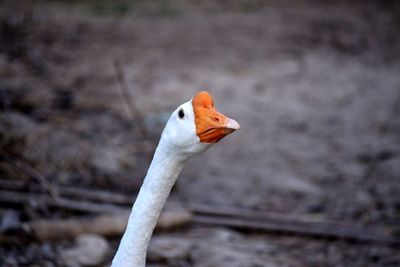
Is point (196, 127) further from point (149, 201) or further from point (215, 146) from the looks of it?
point (215, 146)

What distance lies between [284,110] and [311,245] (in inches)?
127

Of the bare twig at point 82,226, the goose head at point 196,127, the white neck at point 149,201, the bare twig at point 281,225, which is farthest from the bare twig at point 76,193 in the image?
the goose head at point 196,127

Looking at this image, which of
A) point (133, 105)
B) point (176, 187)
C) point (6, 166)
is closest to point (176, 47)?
point (133, 105)

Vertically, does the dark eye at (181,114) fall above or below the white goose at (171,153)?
above

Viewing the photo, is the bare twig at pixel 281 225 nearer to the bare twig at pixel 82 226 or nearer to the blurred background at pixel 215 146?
the blurred background at pixel 215 146

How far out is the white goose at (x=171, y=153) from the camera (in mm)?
2385

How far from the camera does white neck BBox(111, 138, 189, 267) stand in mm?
2492

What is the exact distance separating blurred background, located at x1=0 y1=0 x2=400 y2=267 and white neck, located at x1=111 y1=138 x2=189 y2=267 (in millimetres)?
1343

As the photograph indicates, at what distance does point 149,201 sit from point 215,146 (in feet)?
13.2

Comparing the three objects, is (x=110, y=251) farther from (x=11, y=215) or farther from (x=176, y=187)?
(x=176, y=187)

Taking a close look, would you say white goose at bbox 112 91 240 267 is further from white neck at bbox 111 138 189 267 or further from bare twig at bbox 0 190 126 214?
bare twig at bbox 0 190 126 214

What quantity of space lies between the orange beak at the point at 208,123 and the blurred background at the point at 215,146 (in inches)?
73.3

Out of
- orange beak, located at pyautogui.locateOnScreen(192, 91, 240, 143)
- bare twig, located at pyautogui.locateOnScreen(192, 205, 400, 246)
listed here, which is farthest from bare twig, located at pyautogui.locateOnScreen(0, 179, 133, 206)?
orange beak, located at pyautogui.locateOnScreen(192, 91, 240, 143)

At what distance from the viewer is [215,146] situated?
6.54m
